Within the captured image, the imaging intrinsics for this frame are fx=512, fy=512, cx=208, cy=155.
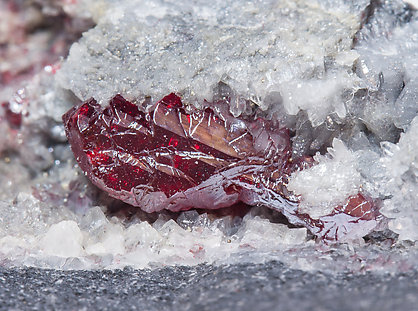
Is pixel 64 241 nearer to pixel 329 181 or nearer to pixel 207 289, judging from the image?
pixel 207 289

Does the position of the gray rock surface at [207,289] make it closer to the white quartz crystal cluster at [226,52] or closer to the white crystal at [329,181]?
the white crystal at [329,181]

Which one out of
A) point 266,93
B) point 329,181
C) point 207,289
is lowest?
point 207,289

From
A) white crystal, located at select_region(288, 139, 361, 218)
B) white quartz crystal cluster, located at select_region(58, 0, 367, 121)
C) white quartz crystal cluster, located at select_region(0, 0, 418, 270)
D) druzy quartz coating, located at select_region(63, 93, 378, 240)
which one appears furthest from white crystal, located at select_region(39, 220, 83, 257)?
white crystal, located at select_region(288, 139, 361, 218)

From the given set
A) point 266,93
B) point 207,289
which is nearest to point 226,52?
point 266,93

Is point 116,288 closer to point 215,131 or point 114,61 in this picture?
point 215,131

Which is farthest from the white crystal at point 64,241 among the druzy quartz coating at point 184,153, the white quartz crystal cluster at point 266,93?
the druzy quartz coating at point 184,153

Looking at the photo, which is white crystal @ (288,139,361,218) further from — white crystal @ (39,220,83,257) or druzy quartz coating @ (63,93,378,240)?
white crystal @ (39,220,83,257)
